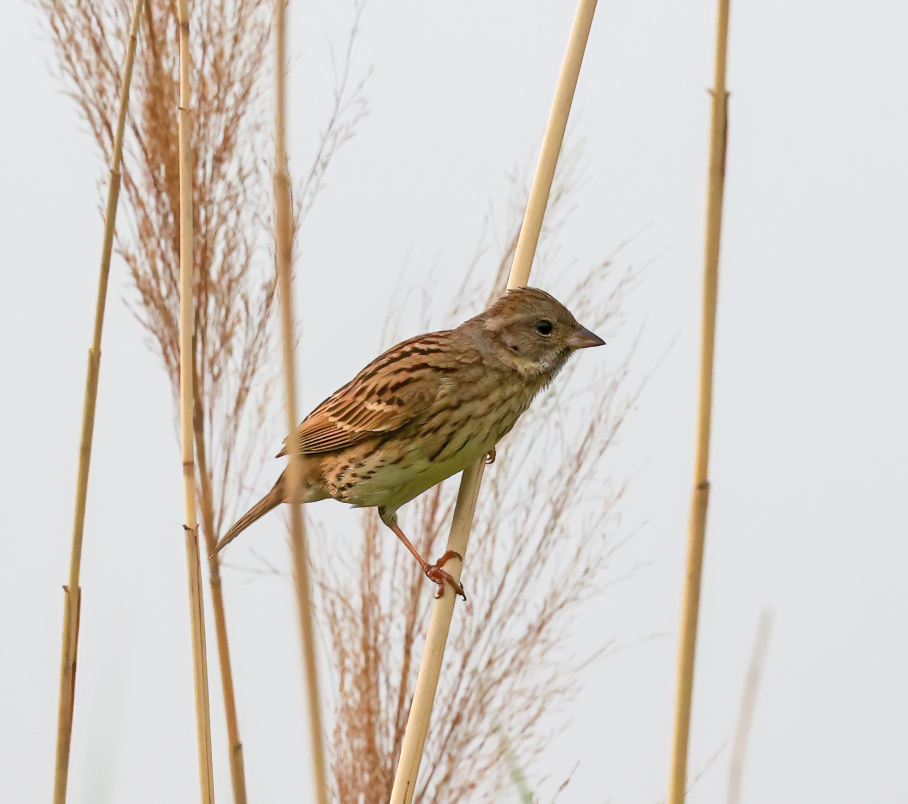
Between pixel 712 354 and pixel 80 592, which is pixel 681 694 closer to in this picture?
pixel 712 354

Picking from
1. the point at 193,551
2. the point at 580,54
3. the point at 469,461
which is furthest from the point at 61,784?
the point at 580,54

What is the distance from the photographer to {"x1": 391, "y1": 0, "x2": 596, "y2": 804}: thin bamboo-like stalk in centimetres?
135

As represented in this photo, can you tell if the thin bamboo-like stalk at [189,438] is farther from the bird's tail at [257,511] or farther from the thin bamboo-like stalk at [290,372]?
the thin bamboo-like stalk at [290,372]

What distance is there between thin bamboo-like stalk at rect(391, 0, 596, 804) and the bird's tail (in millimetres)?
531

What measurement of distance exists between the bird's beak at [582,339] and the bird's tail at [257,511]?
0.63 meters

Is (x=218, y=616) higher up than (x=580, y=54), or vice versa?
(x=580, y=54)

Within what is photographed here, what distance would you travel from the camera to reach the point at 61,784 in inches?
70.6

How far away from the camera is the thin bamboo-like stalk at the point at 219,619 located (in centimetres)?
182

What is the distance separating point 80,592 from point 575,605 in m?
1.14

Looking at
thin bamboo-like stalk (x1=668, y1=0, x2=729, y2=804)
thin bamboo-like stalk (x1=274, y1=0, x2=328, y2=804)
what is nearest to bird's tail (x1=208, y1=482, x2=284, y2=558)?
thin bamboo-like stalk (x1=668, y1=0, x2=729, y2=804)

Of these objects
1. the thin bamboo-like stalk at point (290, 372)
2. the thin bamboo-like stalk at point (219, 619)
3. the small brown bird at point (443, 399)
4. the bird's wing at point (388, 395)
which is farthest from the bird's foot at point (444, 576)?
the thin bamboo-like stalk at point (290, 372)

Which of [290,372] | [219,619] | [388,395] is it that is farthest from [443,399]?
[290,372]

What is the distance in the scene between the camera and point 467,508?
1.67 metres

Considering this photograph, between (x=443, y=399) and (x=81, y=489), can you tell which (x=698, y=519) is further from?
(x=81, y=489)
